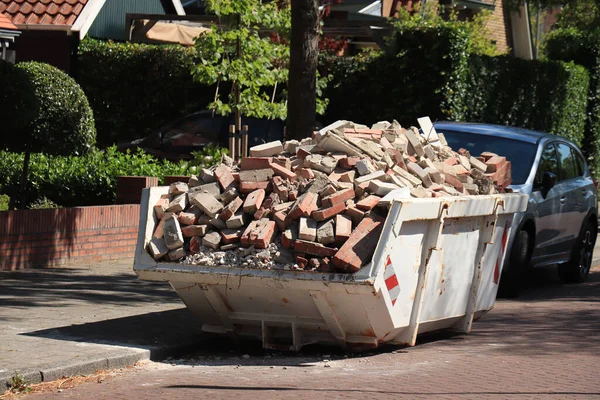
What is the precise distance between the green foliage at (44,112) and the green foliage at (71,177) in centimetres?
56

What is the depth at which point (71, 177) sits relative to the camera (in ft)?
45.9

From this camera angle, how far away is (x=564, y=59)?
1027 inches

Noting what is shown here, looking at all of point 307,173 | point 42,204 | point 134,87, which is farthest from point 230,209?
point 134,87


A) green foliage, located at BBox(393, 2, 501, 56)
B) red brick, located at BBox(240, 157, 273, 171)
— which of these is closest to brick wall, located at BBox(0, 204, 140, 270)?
red brick, located at BBox(240, 157, 273, 171)

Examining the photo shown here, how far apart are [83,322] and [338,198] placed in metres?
2.69

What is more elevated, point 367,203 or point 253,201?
point 367,203

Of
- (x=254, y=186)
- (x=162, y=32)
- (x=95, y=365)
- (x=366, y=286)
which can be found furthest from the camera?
(x=162, y=32)

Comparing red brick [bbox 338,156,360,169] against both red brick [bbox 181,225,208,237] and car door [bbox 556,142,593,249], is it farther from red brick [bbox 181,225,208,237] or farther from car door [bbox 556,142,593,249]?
car door [bbox 556,142,593,249]

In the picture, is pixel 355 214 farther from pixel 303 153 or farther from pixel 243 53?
pixel 243 53

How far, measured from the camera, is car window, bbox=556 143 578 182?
13266 millimetres

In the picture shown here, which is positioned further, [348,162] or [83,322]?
[83,322]

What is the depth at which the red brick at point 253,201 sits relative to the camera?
27.0 feet

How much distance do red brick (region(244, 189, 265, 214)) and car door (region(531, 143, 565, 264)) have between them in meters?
4.79

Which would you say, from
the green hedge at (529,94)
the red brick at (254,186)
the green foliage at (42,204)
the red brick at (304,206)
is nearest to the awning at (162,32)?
the green hedge at (529,94)
